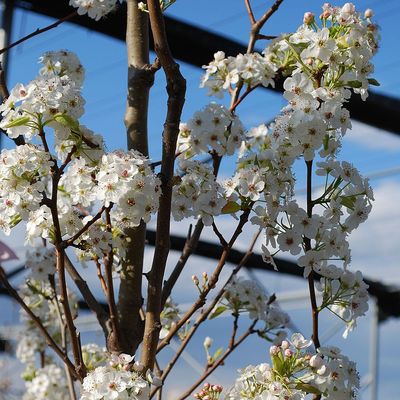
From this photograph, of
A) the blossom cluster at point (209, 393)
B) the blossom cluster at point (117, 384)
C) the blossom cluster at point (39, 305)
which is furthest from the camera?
the blossom cluster at point (39, 305)

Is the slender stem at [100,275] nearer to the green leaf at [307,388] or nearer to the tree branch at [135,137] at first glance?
the tree branch at [135,137]

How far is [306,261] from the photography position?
0.89 m

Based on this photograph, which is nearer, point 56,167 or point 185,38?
point 56,167

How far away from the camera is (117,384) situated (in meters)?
0.76

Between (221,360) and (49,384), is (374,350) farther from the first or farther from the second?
(221,360)

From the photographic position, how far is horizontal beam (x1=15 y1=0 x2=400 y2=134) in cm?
334

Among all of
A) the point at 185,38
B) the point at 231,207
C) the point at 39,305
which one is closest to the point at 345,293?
the point at 231,207

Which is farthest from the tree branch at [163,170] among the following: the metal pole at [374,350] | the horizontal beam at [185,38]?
the metal pole at [374,350]

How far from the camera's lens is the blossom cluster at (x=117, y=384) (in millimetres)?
762

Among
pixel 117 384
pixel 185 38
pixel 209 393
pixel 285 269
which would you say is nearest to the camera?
pixel 117 384

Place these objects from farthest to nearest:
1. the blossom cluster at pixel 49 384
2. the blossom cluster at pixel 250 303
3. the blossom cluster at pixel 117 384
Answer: the blossom cluster at pixel 49 384 < the blossom cluster at pixel 250 303 < the blossom cluster at pixel 117 384

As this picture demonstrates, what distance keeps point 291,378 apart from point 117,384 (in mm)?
196

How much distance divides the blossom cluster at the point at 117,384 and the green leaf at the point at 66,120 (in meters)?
0.25

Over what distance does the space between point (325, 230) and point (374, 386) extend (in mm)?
3606
